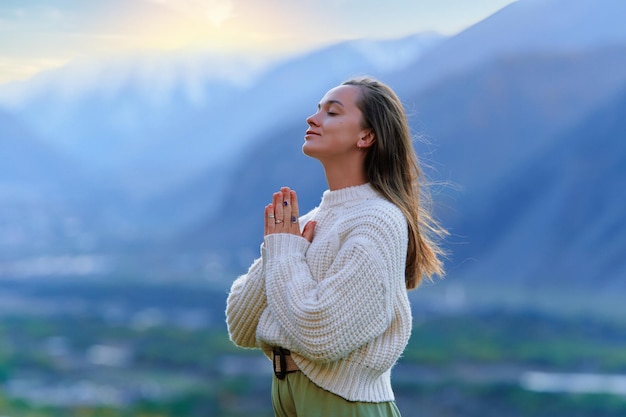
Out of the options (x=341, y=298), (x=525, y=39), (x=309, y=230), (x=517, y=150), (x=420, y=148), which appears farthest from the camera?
(x=517, y=150)

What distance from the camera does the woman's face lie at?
73.2 inches

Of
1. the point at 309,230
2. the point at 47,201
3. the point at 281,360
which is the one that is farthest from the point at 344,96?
the point at 47,201

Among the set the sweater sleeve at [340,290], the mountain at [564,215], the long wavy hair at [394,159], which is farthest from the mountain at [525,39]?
the sweater sleeve at [340,290]

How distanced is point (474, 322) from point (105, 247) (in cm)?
697

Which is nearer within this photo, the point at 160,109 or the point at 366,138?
the point at 366,138

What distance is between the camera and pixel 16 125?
14.9 m

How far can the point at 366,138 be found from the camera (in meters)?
1.88

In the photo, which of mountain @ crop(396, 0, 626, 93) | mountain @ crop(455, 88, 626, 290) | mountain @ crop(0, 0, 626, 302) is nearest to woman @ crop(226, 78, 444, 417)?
mountain @ crop(0, 0, 626, 302)

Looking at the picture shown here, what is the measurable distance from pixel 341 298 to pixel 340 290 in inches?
0.6

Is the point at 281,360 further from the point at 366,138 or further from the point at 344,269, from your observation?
the point at 366,138

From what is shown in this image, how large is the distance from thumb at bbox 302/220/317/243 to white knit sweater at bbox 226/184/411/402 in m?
0.01

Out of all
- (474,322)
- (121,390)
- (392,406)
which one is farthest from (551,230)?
(392,406)

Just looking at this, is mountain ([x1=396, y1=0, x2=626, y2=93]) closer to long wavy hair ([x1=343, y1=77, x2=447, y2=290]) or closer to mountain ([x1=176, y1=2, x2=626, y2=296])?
mountain ([x1=176, y1=2, x2=626, y2=296])

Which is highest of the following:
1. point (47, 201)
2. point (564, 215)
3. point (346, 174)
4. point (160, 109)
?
point (160, 109)
